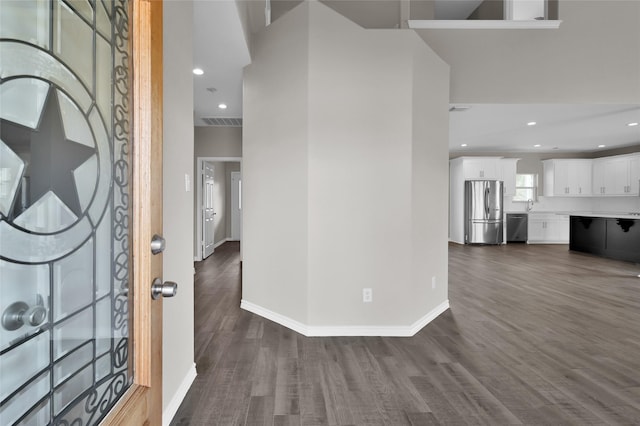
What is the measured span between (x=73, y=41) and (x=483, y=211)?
9.26m

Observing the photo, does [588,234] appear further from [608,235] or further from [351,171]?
[351,171]

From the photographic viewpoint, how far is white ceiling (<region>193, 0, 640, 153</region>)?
2938 mm

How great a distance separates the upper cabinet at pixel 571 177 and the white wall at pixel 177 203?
388 inches

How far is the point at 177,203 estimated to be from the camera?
1.88 metres

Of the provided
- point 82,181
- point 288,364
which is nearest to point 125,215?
point 82,181

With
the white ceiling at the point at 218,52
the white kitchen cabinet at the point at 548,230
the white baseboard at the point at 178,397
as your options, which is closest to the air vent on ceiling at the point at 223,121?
the white ceiling at the point at 218,52

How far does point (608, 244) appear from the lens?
670 centimetres

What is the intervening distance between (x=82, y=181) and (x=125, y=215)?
0.55ft

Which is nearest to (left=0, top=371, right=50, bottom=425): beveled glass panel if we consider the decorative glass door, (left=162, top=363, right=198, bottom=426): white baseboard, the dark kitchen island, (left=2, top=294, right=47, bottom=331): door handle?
the decorative glass door

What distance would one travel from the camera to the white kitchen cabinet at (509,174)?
353 inches

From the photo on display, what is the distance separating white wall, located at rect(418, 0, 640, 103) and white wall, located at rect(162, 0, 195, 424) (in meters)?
3.32

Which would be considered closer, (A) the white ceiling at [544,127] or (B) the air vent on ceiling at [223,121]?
(A) the white ceiling at [544,127]

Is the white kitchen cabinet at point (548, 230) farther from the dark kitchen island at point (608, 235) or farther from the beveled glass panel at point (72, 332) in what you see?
the beveled glass panel at point (72, 332)

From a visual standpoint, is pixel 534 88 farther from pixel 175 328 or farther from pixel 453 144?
pixel 175 328
